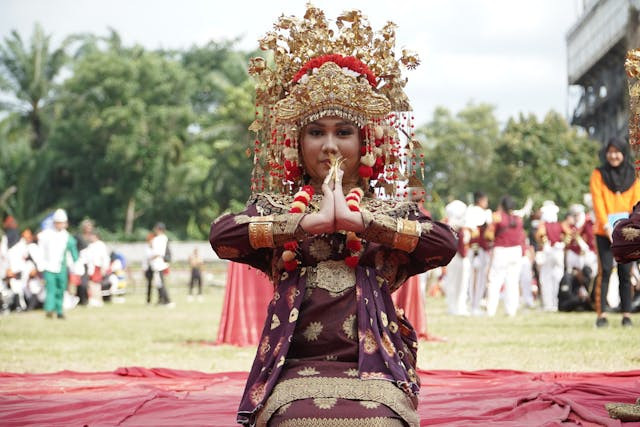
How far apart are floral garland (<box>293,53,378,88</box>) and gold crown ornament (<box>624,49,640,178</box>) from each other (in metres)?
1.56

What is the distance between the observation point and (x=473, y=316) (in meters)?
14.8

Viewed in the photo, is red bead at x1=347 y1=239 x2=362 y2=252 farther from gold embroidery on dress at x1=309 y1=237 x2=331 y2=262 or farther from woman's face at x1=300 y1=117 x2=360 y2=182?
woman's face at x1=300 y1=117 x2=360 y2=182

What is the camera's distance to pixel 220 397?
6094 mm

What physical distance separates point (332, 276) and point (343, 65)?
1046 mm

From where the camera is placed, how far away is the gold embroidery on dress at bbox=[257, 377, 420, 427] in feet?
10.9

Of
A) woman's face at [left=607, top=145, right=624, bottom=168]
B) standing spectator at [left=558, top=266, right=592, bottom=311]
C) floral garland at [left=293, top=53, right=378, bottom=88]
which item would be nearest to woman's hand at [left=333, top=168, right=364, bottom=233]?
floral garland at [left=293, top=53, right=378, bottom=88]

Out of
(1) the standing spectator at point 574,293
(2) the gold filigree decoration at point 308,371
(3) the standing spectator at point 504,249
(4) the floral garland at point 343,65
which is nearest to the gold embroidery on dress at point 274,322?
(2) the gold filigree decoration at point 308,371

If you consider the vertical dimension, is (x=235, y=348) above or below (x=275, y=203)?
below

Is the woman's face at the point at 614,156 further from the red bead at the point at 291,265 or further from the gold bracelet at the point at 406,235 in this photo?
the red bead at the point at 291,265

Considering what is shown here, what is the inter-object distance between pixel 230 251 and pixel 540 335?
8.06 meters

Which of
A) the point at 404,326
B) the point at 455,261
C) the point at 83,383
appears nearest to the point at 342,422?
the point at 404,326

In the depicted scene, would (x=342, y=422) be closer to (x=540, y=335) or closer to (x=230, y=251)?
(x=230, y=251)

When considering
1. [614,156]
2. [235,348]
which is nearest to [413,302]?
[235,348]

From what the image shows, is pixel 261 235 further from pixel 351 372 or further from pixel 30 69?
pixel 30 69
